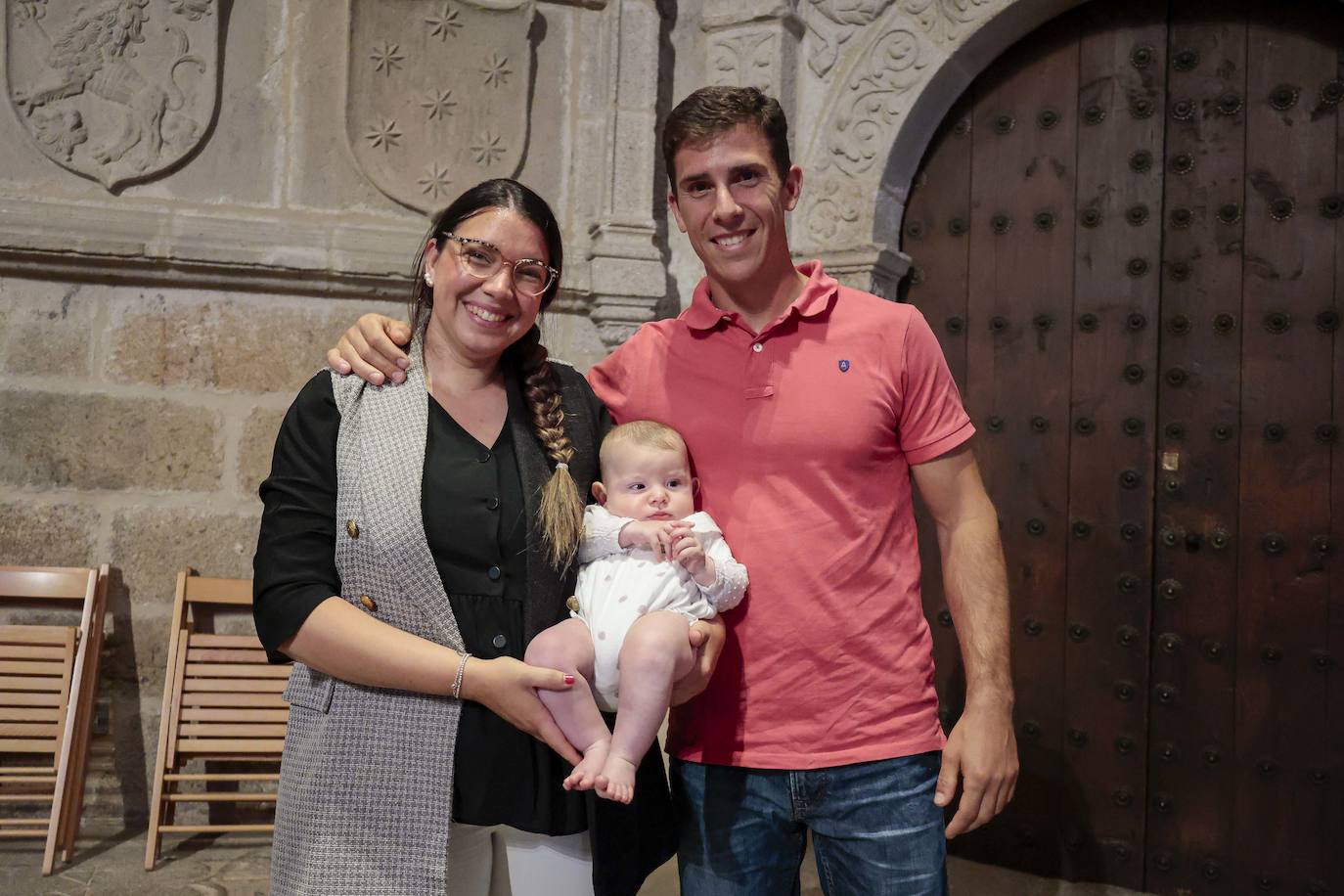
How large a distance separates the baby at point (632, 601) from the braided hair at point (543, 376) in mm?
71

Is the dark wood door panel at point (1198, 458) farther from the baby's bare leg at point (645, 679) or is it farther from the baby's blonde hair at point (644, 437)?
the baby's bare leg at point (645, 679)

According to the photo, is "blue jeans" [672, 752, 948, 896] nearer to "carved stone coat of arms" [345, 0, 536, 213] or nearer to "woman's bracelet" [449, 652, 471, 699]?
"woman's bracelet" [449, 652, 471, 699]

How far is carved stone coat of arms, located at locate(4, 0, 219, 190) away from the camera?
3639mm

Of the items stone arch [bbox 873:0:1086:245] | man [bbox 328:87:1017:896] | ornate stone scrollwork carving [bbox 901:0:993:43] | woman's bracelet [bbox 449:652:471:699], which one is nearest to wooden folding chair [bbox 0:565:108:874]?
man [bbox 328:87:1017:896]

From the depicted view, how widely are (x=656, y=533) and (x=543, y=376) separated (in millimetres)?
354

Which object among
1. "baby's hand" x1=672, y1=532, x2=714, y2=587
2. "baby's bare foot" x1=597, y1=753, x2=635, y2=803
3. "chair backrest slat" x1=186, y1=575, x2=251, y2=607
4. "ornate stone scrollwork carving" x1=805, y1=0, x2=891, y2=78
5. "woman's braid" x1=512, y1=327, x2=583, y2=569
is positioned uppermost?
"ornate stone scrollwork carving" x1=805, y1=0, x2=891, y2=78

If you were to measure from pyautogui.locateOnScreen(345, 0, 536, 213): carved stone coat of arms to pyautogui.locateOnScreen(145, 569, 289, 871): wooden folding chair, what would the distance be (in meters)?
1.59

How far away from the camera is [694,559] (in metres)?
1.70

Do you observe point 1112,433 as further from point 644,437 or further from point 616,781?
point 616,781

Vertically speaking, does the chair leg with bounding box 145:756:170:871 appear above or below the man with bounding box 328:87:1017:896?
below

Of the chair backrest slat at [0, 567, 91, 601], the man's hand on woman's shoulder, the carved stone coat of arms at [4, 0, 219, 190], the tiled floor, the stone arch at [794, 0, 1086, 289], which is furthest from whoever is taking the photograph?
the stone arch at [794, 0, 1086, 289]

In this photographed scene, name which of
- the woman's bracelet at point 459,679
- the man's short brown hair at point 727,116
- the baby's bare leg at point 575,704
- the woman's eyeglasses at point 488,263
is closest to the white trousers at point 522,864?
the baby's bare leg at point 575,704

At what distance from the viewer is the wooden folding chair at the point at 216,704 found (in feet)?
11.6

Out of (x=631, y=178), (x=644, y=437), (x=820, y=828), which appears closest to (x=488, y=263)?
(x=644, y=437)
